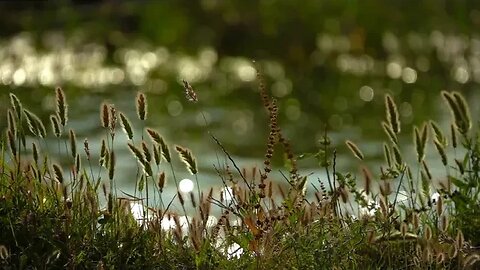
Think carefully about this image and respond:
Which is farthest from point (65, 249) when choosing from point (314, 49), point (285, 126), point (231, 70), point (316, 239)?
point (314, 49)

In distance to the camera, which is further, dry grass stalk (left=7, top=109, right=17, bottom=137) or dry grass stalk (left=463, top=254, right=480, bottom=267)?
dry grass stalk (left=7, top=109, right=17, bottom=137)

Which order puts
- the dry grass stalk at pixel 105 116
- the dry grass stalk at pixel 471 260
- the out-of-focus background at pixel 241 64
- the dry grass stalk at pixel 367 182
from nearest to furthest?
the dry grass stalk at pixel 471 260 → the dry grass stalk at pixel 105 116 → the dry grass stalk at pixel 367 182 → the out-of-focus background at pixel 241 64

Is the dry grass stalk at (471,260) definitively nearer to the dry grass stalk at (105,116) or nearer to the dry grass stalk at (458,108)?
the dry grass stalk at (458,108)

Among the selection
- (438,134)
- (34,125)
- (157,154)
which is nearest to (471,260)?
(438,134)

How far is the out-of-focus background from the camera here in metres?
7.59

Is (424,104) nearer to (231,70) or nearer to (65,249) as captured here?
(231,70)

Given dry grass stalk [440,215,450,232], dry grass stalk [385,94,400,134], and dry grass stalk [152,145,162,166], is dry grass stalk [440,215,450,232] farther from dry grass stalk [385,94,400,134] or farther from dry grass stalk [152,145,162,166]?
dry grass stalk [152,145,162,166]

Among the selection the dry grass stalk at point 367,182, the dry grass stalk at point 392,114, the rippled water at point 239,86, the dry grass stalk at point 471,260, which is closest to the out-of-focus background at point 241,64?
the rippled water at point 239,86

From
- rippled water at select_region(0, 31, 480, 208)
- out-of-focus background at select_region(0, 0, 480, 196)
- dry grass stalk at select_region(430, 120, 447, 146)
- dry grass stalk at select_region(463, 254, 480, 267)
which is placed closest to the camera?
dry grass stalk at select_region(463, 254, 480, 267)

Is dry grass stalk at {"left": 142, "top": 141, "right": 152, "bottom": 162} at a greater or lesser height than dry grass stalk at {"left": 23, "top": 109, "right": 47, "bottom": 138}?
lesser

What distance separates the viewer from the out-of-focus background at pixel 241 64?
24.9 feet

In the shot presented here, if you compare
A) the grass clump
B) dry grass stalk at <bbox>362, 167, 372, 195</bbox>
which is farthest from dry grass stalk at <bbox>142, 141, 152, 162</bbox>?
dry grass stalk at <bbox>362, 167, 372, 195</bbox>

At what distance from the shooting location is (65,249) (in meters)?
2.86

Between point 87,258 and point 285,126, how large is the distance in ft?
16.0
